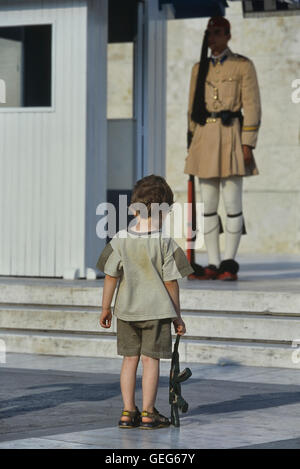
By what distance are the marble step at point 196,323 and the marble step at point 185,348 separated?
0.22 ft

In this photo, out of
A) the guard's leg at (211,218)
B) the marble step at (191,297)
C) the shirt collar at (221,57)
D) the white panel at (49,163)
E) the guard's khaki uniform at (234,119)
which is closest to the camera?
the marble step at (191,297)

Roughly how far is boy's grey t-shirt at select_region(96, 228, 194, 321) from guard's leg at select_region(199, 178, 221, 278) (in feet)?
15.5

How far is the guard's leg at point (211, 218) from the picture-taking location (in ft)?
33.6

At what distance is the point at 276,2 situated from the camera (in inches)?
494

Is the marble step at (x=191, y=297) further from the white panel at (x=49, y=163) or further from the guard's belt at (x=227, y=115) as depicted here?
the guard's belt at (x=227, y=115)

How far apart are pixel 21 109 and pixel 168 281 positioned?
551 cm

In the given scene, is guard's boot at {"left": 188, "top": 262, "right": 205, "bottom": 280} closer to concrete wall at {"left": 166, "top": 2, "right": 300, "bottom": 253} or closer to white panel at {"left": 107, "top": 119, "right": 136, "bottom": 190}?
white panel at {"left": 107, "top": 119, "right": 136, "bottom": 190}

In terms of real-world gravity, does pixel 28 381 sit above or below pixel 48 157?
below

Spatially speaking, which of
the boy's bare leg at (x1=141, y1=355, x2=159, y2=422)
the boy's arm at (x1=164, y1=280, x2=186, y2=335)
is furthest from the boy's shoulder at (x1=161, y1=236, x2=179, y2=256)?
the boy's bare leg at (x1=141, y1=355, x2=159, y2=422)

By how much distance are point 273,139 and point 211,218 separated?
7.68 m

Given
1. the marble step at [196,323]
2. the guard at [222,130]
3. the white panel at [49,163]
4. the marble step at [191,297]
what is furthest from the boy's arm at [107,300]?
the white panel at [49,163]

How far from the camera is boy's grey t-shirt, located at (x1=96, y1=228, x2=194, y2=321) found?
5531mm
